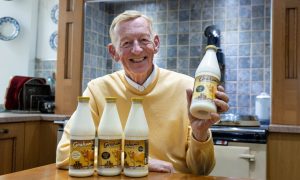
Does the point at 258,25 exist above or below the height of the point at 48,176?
above

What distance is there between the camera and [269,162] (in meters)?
2.05

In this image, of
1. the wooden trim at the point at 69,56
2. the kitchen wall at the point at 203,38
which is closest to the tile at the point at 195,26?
the kitchen wall at the point at 203,38

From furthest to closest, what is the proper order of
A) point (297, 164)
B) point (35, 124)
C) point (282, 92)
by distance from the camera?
point (35, 124)
point (282, 92)
point (297, 164)

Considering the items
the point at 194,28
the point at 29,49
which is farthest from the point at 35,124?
the point at 194,28

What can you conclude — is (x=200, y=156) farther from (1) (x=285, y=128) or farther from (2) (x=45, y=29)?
(2) (x=45, y=29)

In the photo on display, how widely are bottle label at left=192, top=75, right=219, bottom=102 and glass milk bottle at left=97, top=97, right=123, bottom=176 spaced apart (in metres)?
0.22

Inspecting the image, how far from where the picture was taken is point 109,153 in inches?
34.9

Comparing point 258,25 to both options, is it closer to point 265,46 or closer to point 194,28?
point 265,46

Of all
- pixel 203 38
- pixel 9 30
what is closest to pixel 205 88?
pixel 203 38

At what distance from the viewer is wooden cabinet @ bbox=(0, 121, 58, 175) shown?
7.51ft

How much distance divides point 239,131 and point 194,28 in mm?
1108

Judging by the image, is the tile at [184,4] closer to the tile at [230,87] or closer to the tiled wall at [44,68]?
the tile at [230,87]

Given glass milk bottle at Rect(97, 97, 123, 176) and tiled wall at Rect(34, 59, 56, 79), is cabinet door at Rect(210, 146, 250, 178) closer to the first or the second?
glass milk bottle at Rect(97, 97, 123, 176)

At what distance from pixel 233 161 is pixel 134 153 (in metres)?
1.33
